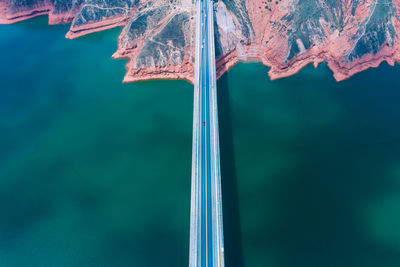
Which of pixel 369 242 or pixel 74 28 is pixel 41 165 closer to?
pixel 74 28

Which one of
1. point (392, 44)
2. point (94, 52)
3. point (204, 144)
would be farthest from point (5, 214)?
point (392, 44)

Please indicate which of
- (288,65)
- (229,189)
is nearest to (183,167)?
(229,189)

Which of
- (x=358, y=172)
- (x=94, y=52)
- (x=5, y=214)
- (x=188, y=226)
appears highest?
(x=94, y=52)

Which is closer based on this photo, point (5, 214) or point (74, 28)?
point (5, 214)

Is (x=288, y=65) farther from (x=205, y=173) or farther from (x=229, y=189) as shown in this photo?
(x=205, y=173)

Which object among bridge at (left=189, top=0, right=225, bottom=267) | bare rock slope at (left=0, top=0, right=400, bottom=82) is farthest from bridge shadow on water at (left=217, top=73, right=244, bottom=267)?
bare rock slope at (left=0, top=0, right=400, bottom=82)
